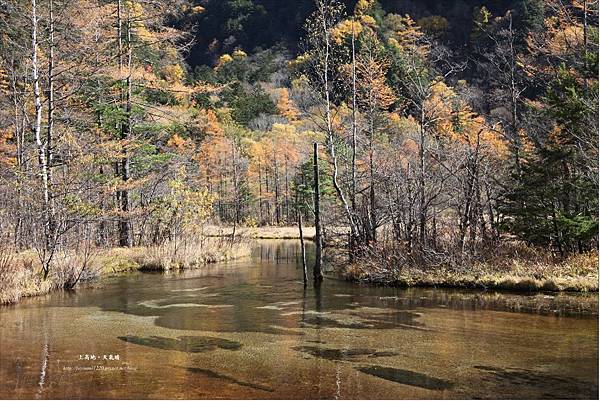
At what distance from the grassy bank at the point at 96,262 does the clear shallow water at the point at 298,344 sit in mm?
480

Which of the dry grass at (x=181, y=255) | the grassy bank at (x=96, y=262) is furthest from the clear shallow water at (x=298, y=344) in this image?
the dry grass at (x=181, y=255)

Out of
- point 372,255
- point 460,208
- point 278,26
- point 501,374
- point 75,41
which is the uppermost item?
point 278,26

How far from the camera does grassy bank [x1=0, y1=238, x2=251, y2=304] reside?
1283 cm

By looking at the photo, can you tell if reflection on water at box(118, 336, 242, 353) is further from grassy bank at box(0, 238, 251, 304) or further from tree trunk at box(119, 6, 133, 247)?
tree trunk at box(119, 6, 133, 247)

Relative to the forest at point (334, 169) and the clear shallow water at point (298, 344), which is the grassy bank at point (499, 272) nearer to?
the forest at point (334, 169)

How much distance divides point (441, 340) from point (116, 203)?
15761 millimetres

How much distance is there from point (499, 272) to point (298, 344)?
24.6 feet

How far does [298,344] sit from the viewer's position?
8969 mm

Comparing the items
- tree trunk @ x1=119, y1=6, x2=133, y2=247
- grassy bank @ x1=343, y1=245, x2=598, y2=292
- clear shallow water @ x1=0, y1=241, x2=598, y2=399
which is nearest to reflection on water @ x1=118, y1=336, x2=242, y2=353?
clear shallow water @ x1=0, y1=241, x2=598, y2=399

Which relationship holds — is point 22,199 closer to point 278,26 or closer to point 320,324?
point 320,324

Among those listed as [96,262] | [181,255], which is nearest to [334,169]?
[181,255]

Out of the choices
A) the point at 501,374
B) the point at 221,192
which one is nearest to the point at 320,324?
the point at 501,374

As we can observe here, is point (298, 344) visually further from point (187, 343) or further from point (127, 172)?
point (127, 172)

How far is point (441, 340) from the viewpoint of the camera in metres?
9.20
